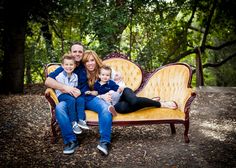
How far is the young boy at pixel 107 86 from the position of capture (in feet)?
14.8

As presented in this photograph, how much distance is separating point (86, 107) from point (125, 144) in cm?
72

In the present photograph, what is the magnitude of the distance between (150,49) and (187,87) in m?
3.94

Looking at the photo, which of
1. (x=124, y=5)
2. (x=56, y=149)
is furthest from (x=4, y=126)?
(x=124, y=5)

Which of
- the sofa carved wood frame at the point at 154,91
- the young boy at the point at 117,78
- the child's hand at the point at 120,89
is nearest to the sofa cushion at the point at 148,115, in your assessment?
the sofa carved wood frame at the point at 154,91

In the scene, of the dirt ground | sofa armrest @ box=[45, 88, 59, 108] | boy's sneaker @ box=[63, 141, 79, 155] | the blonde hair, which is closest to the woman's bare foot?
the dirt ground

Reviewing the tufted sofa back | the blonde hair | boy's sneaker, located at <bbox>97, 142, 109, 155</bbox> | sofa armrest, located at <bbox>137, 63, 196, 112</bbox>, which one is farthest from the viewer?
the tufted sofa back

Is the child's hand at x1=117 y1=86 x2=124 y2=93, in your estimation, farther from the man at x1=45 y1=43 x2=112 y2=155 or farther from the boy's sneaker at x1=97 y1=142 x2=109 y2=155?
the boy's sneaker at x1=97 y1=142 x2=109 y2=155

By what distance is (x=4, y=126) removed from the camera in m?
4.98

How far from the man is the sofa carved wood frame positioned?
114 mm

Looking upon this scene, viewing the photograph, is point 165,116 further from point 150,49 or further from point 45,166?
point 150,49

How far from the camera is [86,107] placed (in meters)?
4.45

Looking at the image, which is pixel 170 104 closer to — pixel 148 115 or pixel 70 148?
pixel 148 115

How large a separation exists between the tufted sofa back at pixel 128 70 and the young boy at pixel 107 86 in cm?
50

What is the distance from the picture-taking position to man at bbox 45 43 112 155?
4133 millimetres
